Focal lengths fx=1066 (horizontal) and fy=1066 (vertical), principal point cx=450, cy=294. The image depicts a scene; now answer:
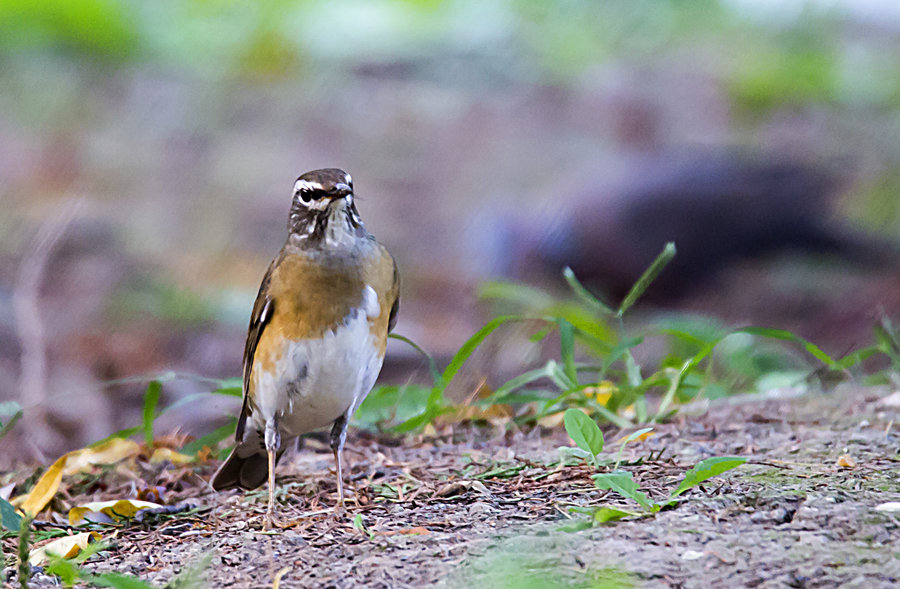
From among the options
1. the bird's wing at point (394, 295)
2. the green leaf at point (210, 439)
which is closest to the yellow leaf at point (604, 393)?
the bird's wing at point (394, 295)

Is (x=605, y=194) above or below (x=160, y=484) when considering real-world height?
above

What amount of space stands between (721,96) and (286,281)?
1197cm

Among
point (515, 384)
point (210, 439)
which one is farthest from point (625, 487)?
point (210, 439)

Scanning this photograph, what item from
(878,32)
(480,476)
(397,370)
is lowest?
(397,370)

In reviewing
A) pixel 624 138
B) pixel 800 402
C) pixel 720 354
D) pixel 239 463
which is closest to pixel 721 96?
pixel 624 138

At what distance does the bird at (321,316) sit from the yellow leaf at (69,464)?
92 cm

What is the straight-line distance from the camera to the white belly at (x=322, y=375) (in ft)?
13.1

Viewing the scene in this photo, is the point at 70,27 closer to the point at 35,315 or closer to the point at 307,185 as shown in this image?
the point at 35,315

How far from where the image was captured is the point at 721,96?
14859 millimetres

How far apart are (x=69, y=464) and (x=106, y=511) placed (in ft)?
2.81

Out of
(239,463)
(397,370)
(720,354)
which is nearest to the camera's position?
(239,463)

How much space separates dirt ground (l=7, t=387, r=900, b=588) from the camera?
106 inches

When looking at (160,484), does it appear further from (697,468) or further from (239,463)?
(697,468)

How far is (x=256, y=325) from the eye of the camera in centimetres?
422
